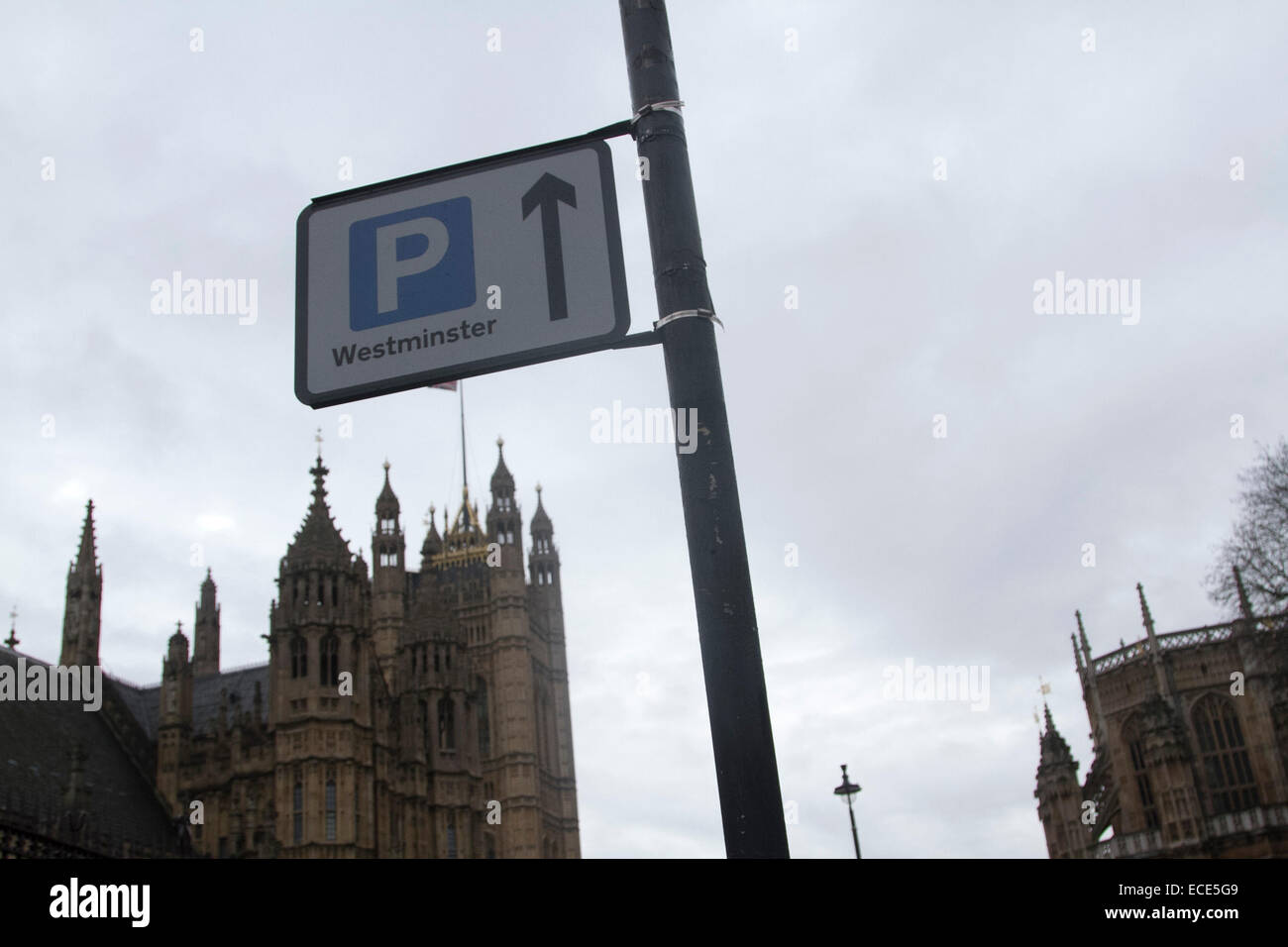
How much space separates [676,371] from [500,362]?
71 centimetres

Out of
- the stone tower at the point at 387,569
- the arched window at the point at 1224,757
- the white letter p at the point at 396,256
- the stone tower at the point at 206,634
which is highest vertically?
the stone tower at the point at 387,569

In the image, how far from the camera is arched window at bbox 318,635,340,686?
49.2 metres

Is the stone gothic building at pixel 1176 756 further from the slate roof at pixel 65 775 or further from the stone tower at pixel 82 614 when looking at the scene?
the stone tower at pixel 82 614

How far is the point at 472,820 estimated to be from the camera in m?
62.9

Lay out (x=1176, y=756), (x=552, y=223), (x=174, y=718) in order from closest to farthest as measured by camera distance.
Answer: (x=552, y=223)
(x=174, y=718)
(x=1176, y=756)

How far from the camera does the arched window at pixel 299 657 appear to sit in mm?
49125

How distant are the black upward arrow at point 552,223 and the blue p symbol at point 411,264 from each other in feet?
1.00

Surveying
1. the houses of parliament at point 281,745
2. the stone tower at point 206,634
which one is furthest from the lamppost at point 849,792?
the stone tower at point 206,634

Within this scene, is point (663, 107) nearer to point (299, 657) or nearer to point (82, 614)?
point (299, 657)

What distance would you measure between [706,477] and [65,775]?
153ft

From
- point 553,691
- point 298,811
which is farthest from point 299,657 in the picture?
point 553,691

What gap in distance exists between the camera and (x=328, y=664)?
4931cm
